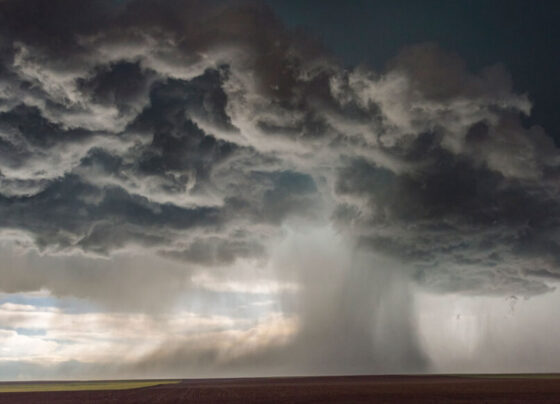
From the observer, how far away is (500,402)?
60.9m

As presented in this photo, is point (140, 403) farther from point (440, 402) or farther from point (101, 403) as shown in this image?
point (440, 402)

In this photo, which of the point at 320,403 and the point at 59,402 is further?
the point at 59,402

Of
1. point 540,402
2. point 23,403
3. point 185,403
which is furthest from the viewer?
point 23,403

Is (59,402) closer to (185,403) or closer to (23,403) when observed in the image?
(23,403)

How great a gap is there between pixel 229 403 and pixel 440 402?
84.9ft

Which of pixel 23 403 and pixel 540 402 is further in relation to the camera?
pixel 23 403

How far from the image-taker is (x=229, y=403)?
200 ft

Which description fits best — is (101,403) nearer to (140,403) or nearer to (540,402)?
(140,403)

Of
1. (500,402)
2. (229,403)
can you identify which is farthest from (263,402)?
(500,402)

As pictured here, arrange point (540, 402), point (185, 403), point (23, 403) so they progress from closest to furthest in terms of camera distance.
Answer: point (540, 402), point (185, 403), point (23, 403)

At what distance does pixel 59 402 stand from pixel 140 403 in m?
15.4

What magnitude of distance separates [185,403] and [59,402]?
19.9 metres

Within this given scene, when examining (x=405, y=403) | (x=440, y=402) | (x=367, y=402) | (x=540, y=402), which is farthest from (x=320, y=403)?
(x=540, y=402)

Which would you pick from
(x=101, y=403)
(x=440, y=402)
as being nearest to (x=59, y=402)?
(x=101, y=403)
